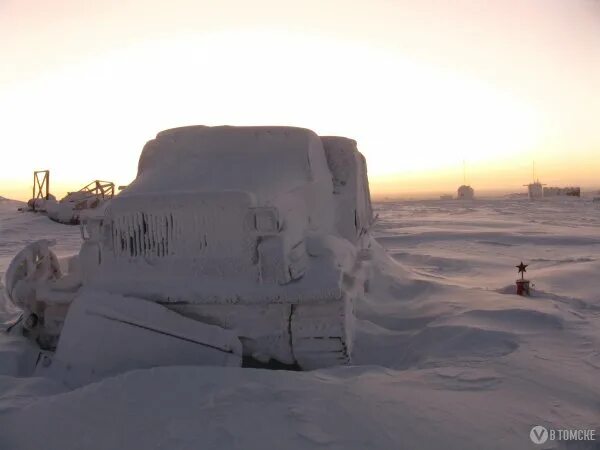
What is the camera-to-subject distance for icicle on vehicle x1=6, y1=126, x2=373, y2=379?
335 cm

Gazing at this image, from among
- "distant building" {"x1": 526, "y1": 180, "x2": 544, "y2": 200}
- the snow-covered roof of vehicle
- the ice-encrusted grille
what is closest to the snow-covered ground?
the ice-encrusted grille

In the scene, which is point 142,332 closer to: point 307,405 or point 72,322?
point 72,322

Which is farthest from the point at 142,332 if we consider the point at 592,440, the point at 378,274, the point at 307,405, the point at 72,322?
the point at 378,274

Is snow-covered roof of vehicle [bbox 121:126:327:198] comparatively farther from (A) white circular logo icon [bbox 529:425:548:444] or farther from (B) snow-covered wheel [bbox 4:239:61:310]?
(A) white circular logo icon [bbox 529:425:548:444]

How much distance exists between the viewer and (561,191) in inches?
1925

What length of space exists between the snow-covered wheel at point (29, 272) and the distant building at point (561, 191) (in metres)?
52.2

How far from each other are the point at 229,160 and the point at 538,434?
3272mm

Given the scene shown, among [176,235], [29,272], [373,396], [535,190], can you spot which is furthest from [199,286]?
[535,190]

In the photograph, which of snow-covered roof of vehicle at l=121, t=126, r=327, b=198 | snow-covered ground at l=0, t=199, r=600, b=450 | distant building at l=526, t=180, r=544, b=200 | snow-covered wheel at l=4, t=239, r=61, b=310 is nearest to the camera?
snow-covered ground at l=0, t=199, r=600, b=450

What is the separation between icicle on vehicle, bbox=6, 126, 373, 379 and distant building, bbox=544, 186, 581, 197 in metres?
51.3

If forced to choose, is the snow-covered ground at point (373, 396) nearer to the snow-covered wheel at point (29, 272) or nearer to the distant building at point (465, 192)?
the snow-covered wheel at point (29, 272)

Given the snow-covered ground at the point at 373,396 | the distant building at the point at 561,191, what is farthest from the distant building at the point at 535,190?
the snow-covered ground at the point at 373,396

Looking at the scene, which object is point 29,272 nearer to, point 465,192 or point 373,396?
point 373,396

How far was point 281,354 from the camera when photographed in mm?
3424
